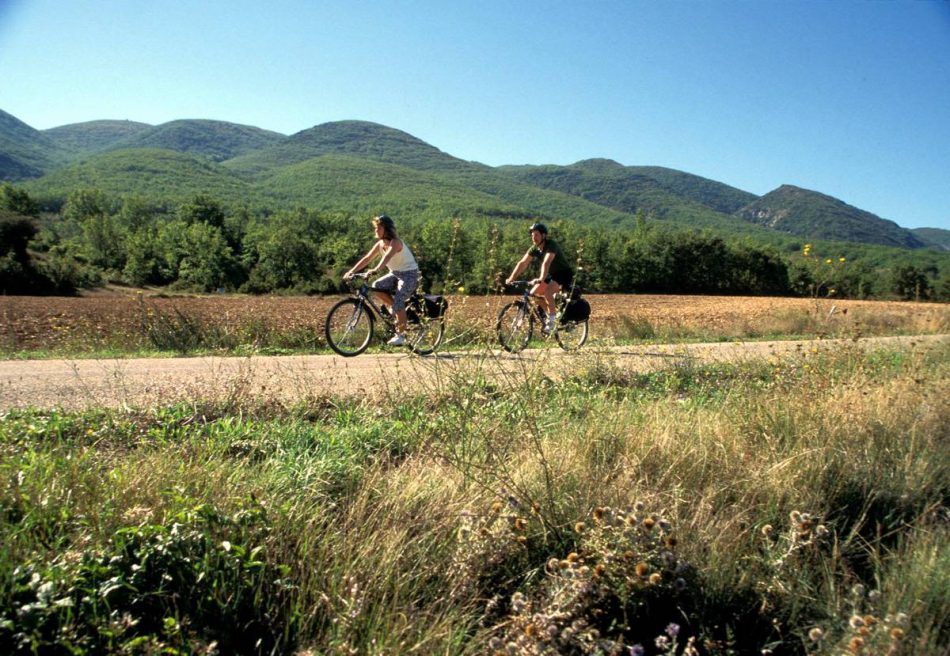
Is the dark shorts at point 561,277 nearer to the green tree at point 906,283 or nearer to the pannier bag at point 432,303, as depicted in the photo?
the pannier bag at point 432,303

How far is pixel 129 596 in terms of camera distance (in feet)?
7.76

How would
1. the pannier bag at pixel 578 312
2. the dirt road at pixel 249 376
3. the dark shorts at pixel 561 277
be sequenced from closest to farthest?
the dirt road at pixel 249 376
the dark shorts at pixel 561 277
the pannier bag at pixel 578 312

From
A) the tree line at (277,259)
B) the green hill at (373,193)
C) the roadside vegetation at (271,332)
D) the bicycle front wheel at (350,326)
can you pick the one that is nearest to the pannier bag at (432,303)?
the roadside vegetation at (271,332)

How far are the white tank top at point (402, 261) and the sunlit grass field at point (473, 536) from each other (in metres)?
4.53

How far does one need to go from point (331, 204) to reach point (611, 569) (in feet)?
500

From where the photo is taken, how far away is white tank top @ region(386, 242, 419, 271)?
9047 mm

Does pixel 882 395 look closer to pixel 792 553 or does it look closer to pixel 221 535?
pixel 792 553

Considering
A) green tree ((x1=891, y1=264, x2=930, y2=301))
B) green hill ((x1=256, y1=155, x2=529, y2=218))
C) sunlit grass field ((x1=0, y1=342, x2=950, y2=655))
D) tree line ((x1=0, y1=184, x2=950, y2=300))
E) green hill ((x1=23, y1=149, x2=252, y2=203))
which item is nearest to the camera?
sunlit grass field ((x1=0, y1=342, x2=950, y2=655))

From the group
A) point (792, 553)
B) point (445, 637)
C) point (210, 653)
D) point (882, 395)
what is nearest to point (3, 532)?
point (210, 653)

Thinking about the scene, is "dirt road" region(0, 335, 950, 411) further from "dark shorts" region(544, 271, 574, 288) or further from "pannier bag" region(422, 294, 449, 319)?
"dark shorts" region(544, 271, 574, 288)

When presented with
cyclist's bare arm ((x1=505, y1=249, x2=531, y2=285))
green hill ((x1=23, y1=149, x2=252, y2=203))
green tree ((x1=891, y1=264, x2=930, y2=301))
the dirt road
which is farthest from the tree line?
green hill ((x1=23, y1=149, x2=252, y2=203))

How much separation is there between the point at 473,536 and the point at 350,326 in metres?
6.82

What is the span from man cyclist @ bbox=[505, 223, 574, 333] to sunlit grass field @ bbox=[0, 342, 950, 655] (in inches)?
200

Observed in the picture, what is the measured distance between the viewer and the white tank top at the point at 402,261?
9.05m
